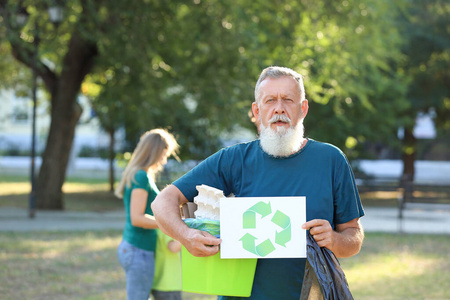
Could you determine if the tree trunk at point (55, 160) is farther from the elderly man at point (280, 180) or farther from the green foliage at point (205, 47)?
Answer: the elderly man at point (280, 180)

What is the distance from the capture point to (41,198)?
18.4 m

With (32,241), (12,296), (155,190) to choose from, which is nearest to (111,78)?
(32,241)

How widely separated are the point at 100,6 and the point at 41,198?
5916 millimetres

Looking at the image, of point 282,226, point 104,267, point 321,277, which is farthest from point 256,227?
point 104,267

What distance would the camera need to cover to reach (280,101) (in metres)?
3.24

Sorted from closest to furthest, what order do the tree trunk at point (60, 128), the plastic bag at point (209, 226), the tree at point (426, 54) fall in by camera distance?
the plastic bag at point (209, 226)
the tree trunk at point (60, 128)
the tree at point (426, 54)

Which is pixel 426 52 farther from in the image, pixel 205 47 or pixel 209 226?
pixel 209 226

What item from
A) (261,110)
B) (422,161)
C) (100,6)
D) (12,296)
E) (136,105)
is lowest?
(422,161)

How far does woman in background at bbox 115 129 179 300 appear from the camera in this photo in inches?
208

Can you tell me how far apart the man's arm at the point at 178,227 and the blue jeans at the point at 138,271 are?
214 cm

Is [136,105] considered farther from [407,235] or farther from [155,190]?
[155,190]

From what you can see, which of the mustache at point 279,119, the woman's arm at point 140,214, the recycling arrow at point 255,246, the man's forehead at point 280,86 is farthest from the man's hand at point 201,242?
the woman's arm at point 140,214

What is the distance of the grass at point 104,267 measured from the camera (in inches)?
335

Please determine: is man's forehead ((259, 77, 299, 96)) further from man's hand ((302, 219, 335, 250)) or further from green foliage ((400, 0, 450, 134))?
green foliage ((400, 0, 450, 134))
